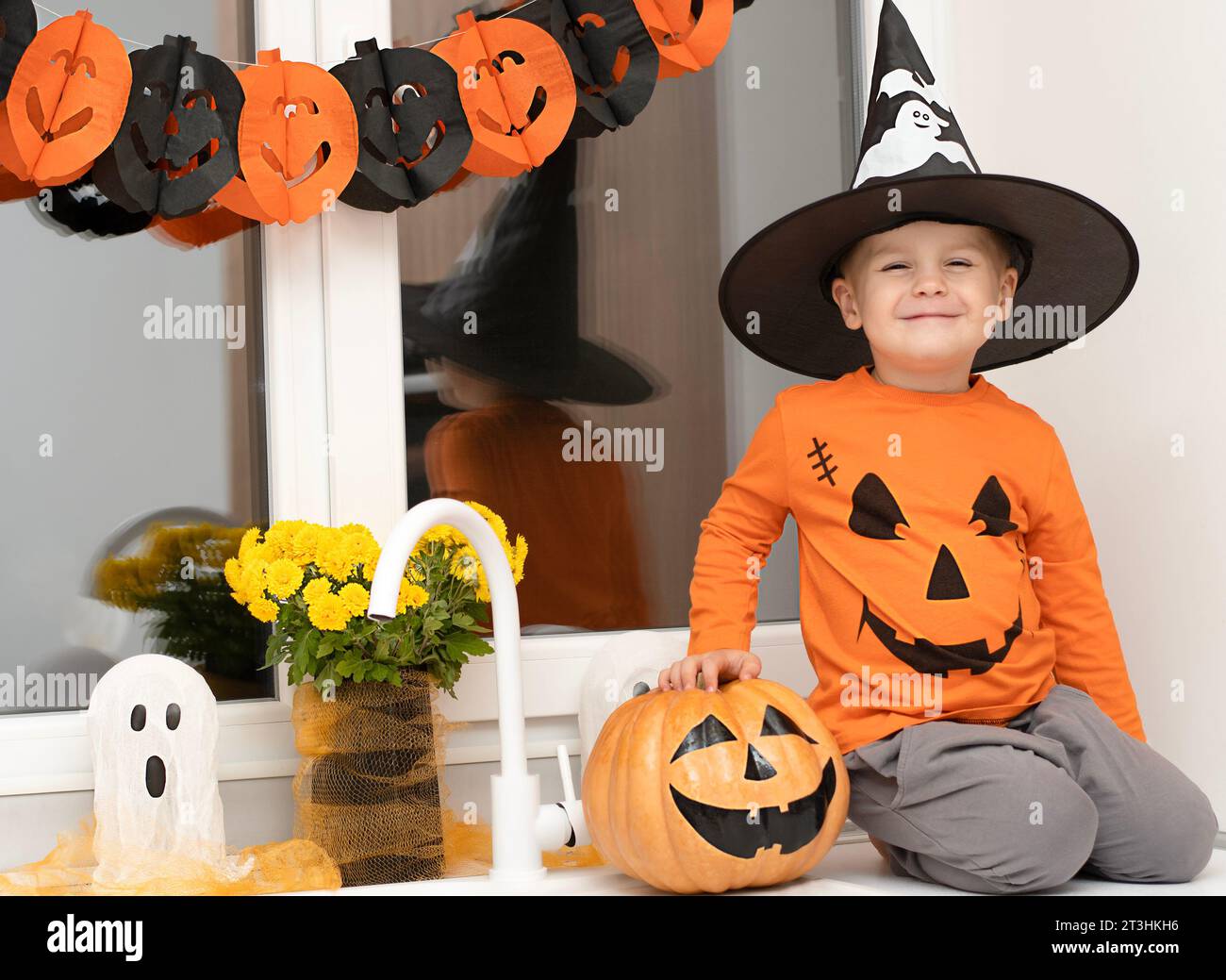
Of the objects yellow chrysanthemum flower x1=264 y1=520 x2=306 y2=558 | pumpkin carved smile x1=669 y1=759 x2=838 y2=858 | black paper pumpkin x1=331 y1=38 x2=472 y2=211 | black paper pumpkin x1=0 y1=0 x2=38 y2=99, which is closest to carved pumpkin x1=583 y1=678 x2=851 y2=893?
pumpkin carved smile x1=669 y1=759 x2=838 y2=858

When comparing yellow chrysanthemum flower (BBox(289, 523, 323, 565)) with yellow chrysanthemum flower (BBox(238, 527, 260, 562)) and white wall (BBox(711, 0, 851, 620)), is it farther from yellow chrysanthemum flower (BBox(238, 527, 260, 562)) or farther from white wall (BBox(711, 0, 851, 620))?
white wall (BBox(711, 0, 851, 620))

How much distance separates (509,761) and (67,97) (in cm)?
78

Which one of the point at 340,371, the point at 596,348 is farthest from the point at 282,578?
the point at 596,348

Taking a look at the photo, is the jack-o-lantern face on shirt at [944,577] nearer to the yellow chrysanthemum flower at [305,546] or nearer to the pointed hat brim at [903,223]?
the pointed hat brim at [903,223]

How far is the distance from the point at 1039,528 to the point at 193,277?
96cm

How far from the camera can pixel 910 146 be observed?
1.21 metres

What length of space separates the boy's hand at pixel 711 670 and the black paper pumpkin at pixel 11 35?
2.78 ft

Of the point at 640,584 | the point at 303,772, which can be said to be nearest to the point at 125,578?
the point at 303,772

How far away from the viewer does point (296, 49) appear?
4.59 ft

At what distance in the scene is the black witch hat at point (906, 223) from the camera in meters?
1.20

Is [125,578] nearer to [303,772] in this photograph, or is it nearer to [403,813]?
[303,772]

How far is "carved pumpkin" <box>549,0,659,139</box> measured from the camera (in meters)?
1.37

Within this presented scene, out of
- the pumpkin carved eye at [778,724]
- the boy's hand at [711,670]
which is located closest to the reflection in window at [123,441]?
the boy's hand at [711,670]

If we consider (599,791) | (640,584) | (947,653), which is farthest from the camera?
(640,584)
